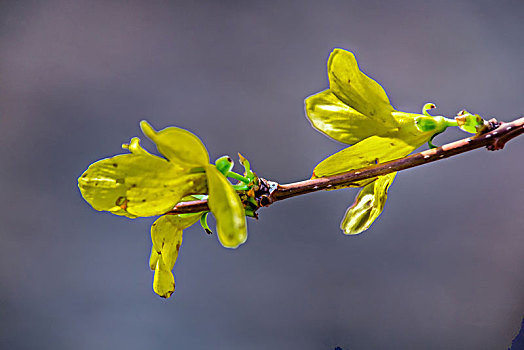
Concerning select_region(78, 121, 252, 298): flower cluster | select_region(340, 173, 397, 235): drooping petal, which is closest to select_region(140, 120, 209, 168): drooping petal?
select_region(78, 121, 252, 298): flower cluster

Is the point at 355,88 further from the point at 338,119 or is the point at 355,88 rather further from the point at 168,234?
the point at 168,234

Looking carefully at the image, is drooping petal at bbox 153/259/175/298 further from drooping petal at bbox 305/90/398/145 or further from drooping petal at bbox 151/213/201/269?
drooping petal at bbox 305/90/398/145

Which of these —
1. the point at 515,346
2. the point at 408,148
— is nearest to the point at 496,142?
the point at 408,148

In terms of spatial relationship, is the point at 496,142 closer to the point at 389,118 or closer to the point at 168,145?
the point at 389,118

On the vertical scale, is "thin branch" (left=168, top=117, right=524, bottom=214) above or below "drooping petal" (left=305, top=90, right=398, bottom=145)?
below

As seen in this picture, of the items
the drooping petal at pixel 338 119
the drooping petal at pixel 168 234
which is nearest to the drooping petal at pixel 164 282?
the drooping petal at pixel 168 234

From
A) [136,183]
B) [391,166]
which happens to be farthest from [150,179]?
[391,166]
